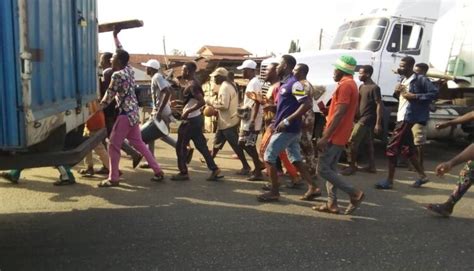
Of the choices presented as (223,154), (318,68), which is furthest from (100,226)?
(318,68)

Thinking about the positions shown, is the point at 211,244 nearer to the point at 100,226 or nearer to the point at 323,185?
the point at 100,226

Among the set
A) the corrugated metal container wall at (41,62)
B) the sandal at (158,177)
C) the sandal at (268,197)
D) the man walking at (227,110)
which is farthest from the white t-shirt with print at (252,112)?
→ the corrugated metal container wall at (41,62)

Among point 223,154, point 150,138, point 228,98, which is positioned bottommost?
point 223,154

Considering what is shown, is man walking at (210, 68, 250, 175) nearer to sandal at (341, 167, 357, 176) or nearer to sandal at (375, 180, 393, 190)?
sandal at (341, 167, 357, 176)

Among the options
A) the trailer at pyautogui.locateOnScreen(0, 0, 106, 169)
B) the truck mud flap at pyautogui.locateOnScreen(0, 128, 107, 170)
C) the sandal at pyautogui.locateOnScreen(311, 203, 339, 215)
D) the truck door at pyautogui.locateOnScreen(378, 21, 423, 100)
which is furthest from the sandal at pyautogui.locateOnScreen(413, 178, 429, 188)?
the truck mud flap at pyautogui.locateOnScreen(0, 128, 107, 170)

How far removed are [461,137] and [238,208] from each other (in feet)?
20.8

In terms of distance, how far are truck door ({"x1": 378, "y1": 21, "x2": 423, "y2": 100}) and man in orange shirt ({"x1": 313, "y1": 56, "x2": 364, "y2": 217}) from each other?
4.62 m

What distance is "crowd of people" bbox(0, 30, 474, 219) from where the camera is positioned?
5.24 m

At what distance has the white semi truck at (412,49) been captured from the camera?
930cm

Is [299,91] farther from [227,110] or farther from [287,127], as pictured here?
[227,110]

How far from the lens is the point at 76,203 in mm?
5570

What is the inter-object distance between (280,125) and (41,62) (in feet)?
8.93

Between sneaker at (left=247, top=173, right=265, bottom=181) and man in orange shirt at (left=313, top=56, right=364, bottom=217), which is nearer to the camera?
man in orange shirt at (left=313, top=56, right=364, bottom=217)

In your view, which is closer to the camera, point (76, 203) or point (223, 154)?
point (76, 203)
